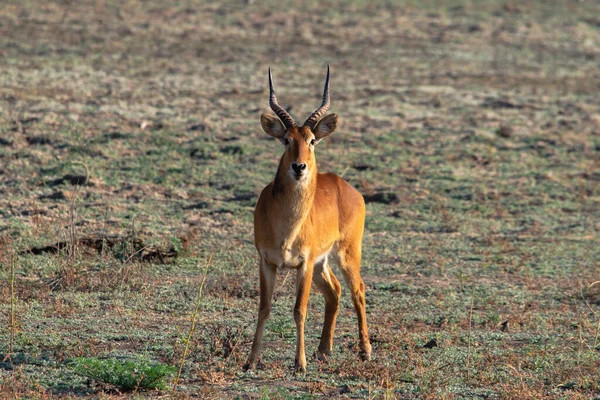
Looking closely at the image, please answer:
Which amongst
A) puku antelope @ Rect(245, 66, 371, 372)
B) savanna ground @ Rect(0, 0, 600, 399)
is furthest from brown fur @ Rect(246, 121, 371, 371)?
savanna ground @ Rect(0, 0, 600, 399)

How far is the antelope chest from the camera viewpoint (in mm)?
7566

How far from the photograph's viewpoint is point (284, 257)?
7566 mm

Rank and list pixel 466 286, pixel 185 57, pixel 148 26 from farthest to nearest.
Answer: pixel 148 26
pixel 185 57
pixel 466 286

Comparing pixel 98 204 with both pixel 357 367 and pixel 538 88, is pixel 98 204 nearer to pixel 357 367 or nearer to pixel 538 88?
pixel 357 367

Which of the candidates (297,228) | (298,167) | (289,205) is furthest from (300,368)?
(298,167)

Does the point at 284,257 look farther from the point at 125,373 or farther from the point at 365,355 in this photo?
the point at 125,373

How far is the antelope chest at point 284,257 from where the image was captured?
7.57 metres

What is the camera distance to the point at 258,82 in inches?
886

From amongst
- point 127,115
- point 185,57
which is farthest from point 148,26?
point 127,115

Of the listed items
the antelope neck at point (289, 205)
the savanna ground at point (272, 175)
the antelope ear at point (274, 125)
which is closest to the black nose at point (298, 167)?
the antelope neck at point (289, 205)

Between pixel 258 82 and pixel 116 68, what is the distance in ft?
9.99

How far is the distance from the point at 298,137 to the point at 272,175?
8155 millimetres

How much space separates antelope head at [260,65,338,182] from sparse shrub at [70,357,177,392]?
1666 millimetres

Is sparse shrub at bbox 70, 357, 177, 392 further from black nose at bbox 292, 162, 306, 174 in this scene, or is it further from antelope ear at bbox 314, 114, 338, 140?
antelope ear at bbox 314, 114, 338, 140
